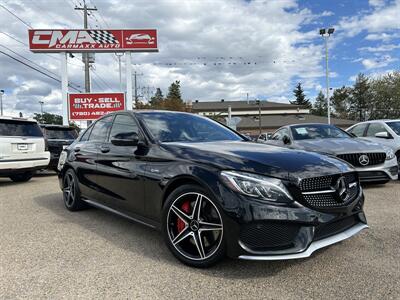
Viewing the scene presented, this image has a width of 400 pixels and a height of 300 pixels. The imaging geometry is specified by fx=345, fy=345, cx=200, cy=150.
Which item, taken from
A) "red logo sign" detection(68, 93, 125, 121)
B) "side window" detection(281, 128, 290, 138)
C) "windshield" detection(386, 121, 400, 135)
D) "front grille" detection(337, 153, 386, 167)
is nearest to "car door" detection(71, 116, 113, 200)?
"front grille" detection(337, 153, 386, 167)

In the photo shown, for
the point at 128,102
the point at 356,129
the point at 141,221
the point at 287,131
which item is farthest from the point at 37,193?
the point at 128,102

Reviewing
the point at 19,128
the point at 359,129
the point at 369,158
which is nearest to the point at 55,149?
the point at 19,128

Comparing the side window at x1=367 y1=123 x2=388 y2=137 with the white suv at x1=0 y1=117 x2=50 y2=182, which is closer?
the white suv at x1=0 y1=117 x2=50 y2=182

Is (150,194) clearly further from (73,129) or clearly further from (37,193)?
(73,129)

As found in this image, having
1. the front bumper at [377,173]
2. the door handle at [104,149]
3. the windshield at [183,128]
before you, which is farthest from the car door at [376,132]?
the door handle at [104,149]

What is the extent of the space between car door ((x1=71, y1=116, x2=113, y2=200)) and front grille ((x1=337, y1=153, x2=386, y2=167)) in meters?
4.44

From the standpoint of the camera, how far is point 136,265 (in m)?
3.22

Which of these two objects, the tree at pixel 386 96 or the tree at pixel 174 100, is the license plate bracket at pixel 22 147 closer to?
the tree at pixel 174 100

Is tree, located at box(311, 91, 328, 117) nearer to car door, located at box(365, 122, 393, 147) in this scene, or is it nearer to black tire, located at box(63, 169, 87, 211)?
car door, located at box(365, 122, 393, 147)

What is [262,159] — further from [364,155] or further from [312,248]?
[364,155]

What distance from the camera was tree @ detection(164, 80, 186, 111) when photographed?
1824 inches

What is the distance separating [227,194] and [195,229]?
0.54m

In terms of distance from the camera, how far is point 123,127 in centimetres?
444

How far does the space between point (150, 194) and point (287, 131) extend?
567 centimetres
